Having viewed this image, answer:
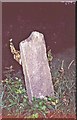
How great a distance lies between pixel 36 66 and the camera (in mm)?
4266

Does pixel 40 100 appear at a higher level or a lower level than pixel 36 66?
lower

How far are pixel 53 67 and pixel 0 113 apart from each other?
0.78 metres

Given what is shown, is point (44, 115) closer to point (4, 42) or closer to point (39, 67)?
point (39, 67)

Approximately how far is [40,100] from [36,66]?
37 centimetres

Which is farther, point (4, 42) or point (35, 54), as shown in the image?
point (4, 42)

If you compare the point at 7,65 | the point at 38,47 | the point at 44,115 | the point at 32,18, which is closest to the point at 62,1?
the point at 32,18

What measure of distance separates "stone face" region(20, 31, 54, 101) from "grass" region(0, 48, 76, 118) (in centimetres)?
9

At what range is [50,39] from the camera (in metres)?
4.61

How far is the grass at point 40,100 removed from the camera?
14.0 ft

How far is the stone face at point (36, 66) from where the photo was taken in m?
4.26

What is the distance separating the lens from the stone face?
4262 mm

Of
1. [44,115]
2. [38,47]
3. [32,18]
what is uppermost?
[32,18]

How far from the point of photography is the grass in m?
4.26

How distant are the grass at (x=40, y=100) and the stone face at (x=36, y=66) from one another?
87mm
